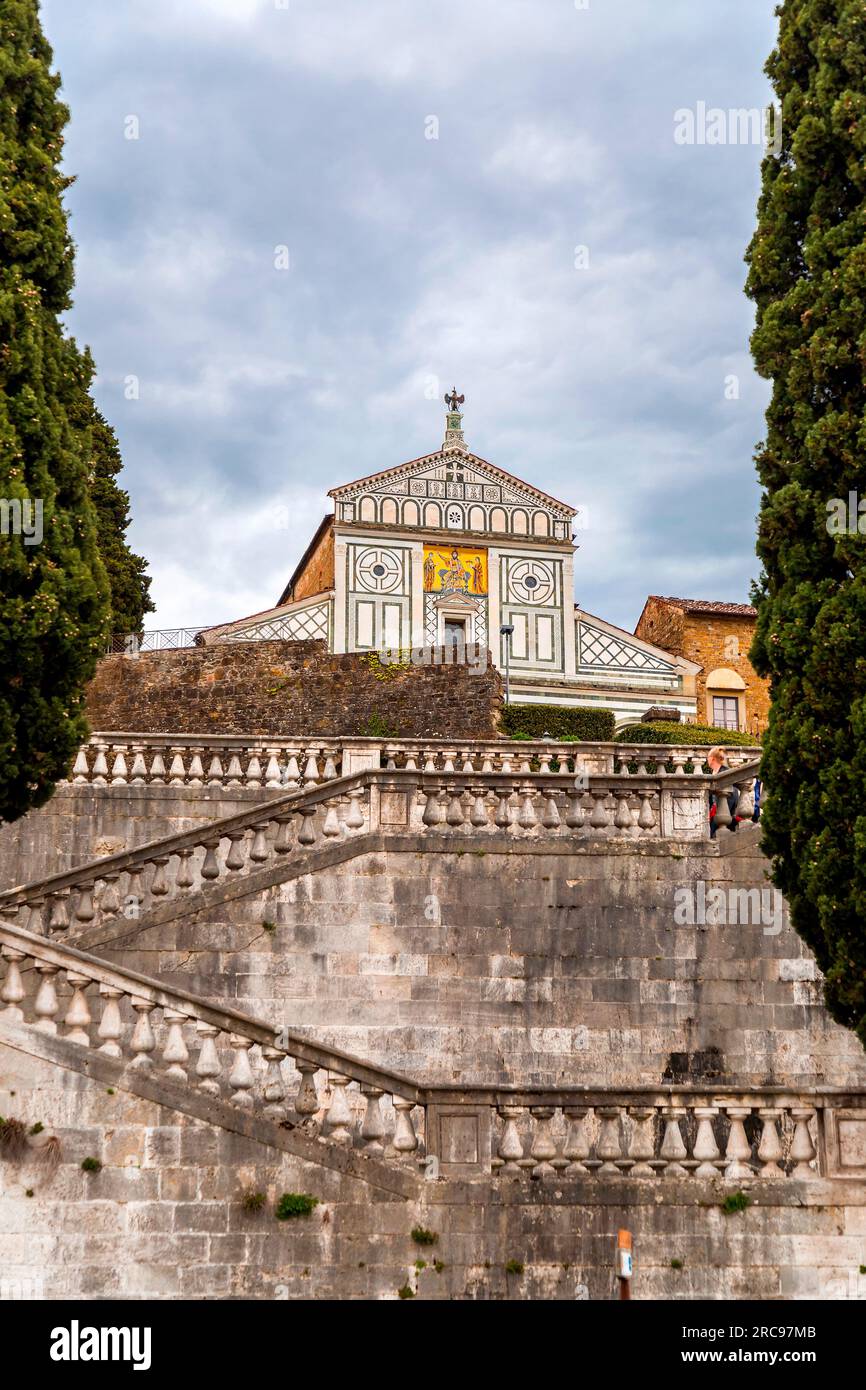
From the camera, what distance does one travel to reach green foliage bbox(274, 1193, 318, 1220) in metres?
11.6

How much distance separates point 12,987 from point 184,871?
13.2 feet

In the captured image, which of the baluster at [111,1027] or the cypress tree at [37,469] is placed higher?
the cypress tree at [37,469]

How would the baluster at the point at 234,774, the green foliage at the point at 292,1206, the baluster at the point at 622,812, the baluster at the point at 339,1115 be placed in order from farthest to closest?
the baluster at the point at 234,774, the baluster at the point at 622,812, the baluster at the point at 339,1115, the green foliage at the point at 292,1206

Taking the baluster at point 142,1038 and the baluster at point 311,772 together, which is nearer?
the baluster at point 142,1038

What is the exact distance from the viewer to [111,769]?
20.6m

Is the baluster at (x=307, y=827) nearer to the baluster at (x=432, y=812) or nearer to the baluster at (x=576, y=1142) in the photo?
the baluster at (x=432, y=812)

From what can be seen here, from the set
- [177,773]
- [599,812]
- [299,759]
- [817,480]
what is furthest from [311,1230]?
[299,759]

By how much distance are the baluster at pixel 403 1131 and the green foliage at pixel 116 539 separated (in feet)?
79.6

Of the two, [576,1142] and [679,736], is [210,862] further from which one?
[679,736]

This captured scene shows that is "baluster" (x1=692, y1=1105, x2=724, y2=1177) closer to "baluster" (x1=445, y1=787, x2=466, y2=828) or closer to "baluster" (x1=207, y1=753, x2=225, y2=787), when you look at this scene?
"baluster" (x1=445, y1=787, x2=466, y2=828)

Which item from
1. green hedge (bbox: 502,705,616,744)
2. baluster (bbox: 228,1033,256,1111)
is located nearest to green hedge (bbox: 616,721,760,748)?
green hedge (bbox: 502,705,616,744)

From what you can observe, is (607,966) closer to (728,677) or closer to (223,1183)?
(223,1183)

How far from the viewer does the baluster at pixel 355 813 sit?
16.7 meters

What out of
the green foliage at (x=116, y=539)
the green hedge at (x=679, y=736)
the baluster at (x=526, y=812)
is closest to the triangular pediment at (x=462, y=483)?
the green foliage at (x=116, y=539)
